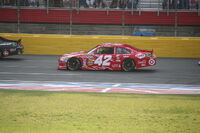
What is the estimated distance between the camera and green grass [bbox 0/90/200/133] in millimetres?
7746

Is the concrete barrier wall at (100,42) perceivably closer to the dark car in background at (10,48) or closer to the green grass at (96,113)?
the dark car in background at (10,48)

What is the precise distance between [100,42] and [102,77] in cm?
956

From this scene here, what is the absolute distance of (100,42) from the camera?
1009 inches

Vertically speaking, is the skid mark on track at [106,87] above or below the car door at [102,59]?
below

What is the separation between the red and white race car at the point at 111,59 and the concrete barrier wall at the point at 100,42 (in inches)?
292

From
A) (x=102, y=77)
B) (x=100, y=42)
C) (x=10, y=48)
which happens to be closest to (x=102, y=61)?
(x=102, y=77)

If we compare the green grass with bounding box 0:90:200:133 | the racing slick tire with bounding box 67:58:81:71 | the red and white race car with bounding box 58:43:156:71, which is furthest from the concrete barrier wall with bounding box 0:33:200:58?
the green grass with bounding box 0:90:200:133

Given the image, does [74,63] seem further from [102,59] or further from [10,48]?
[10,48]

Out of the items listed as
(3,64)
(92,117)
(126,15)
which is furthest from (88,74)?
(126,15)

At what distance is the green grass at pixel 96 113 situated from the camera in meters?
7.75

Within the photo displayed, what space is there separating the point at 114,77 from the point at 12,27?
15.1 metres

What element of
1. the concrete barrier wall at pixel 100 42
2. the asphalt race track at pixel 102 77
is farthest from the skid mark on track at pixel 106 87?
the concrete barrier wall at pixel 100 42

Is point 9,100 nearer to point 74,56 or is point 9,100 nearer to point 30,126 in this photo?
point 30,126

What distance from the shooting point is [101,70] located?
60.7 ft
